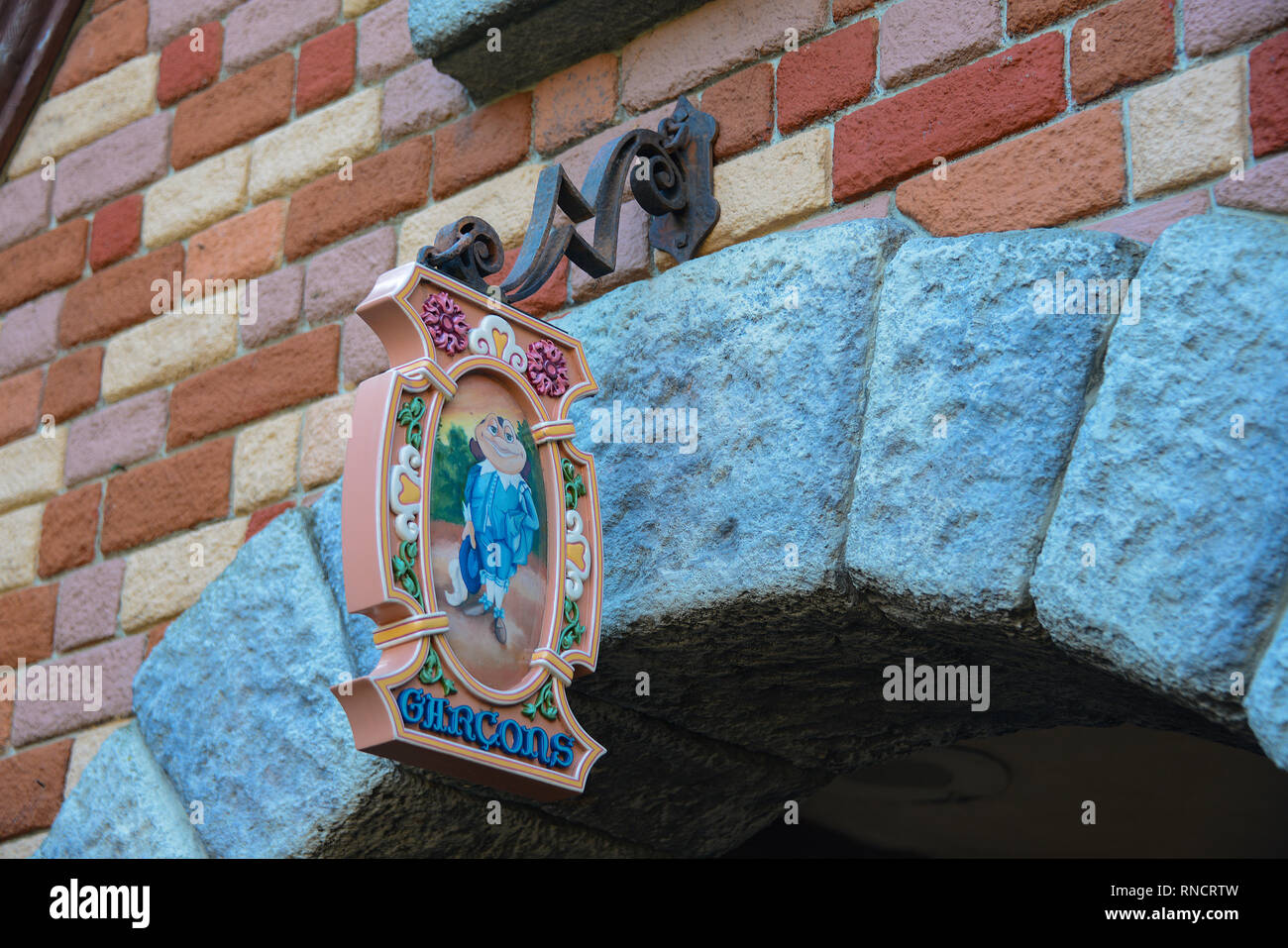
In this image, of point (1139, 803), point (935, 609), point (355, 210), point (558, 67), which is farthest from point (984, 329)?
point (1139, 803)

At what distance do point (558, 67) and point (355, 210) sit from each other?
540mm

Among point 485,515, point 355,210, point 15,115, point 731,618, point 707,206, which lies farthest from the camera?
point 15,115

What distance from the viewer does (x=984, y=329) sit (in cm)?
213

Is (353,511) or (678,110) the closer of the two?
(353,511)

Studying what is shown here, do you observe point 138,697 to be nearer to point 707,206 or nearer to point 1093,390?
point 707,206

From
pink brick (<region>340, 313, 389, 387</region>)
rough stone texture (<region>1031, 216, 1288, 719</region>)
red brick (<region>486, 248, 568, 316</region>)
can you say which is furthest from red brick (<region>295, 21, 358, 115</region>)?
rough stone texture (<region>1031, 216, 1288, 719</region>)

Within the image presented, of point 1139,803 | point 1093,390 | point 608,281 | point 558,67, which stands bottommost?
point 1139,803

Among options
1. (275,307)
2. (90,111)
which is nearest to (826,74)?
(275,307)

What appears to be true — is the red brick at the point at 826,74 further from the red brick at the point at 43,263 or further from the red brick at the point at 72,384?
the red brick at the point at 43,263

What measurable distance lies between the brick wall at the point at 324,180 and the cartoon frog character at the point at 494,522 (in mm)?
626

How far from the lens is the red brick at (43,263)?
3520 millimetres

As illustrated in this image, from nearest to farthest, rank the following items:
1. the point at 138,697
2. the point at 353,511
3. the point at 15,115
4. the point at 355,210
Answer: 1. the point at 353,511
2. the point at 138,697
3. the point at 355,210
4. the point at 15,115

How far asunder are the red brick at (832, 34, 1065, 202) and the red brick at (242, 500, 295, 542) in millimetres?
1280

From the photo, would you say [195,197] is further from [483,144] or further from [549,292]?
[549,292]
